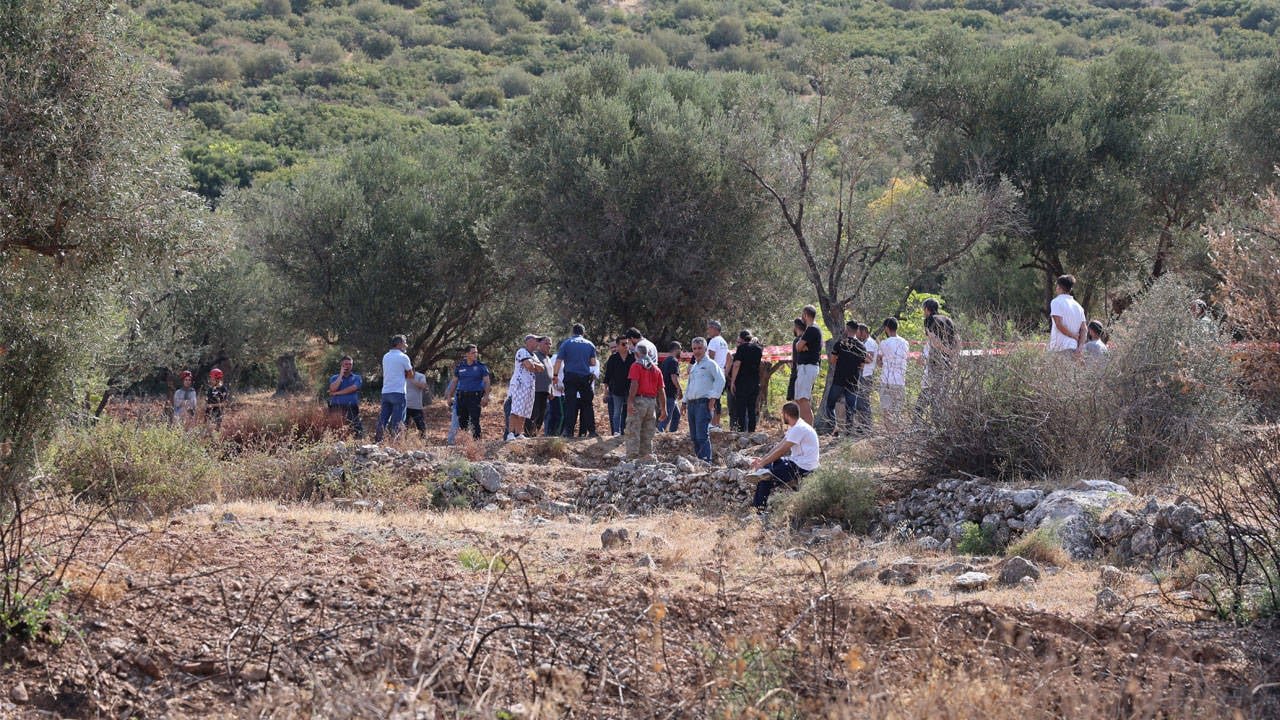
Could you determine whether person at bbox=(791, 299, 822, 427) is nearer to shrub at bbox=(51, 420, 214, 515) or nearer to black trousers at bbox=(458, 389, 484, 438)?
black trousers at bbox=(458, 389, 484, 438)

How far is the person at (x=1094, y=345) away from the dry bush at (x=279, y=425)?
873cm

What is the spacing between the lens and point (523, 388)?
15.9m

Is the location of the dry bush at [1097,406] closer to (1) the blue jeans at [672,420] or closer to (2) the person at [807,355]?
(2) the person at [807,355]

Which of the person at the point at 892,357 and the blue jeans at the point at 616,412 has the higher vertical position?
the person at the point at 892,357

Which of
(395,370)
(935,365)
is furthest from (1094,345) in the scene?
(395,370)

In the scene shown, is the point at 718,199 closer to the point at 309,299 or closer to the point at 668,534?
the point at 309,299

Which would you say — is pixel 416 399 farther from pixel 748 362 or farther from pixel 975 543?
pixel 975 543

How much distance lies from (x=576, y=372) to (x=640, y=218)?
16.4 ft

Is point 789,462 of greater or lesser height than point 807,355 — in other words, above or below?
below

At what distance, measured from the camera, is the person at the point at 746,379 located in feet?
48.2

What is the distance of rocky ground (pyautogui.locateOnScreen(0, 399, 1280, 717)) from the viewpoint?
5602 millimetres

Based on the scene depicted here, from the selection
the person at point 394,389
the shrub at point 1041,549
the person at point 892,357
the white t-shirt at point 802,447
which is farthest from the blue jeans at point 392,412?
the shrub at point 1041,549

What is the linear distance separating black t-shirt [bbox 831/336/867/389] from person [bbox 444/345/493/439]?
4.44m

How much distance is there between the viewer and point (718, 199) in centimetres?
2027
